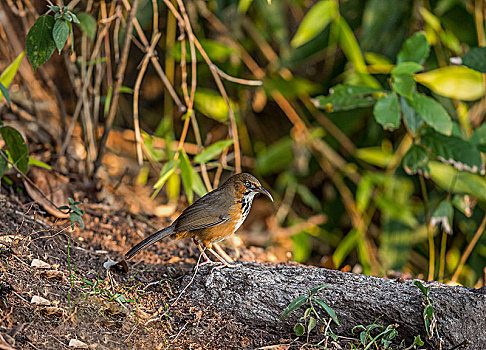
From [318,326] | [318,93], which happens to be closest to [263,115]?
[318,93]

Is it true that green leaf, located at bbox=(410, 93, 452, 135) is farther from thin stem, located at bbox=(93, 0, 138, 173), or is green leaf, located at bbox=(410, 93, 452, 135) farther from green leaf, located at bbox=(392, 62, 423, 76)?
thin stem, located at bbox=(93, 0, 138, 173)

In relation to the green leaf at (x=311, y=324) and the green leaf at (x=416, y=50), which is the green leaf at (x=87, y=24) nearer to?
the green leaf at (x=416, y=50)

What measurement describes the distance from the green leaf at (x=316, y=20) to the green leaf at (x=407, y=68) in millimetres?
1517

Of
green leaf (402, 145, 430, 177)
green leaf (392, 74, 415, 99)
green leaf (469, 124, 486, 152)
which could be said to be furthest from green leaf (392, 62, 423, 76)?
green leaf (469, 124, 486, 152)

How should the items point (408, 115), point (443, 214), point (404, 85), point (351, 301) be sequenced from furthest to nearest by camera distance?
point (443, 214), point (408, 115), point (404, 85), point (351, 301)

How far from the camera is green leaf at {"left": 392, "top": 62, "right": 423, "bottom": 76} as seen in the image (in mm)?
3945

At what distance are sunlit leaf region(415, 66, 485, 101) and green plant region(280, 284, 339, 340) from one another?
3.09m

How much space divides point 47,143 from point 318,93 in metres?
3.03

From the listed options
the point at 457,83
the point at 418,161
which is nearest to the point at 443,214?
the point at 418,161

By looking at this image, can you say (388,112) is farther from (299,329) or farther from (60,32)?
(60,32)

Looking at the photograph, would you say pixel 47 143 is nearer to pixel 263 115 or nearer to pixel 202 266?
pixel 202 266

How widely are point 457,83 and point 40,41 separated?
12.2 feet

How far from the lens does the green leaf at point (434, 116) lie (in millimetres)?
4008

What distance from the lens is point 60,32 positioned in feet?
9.73
